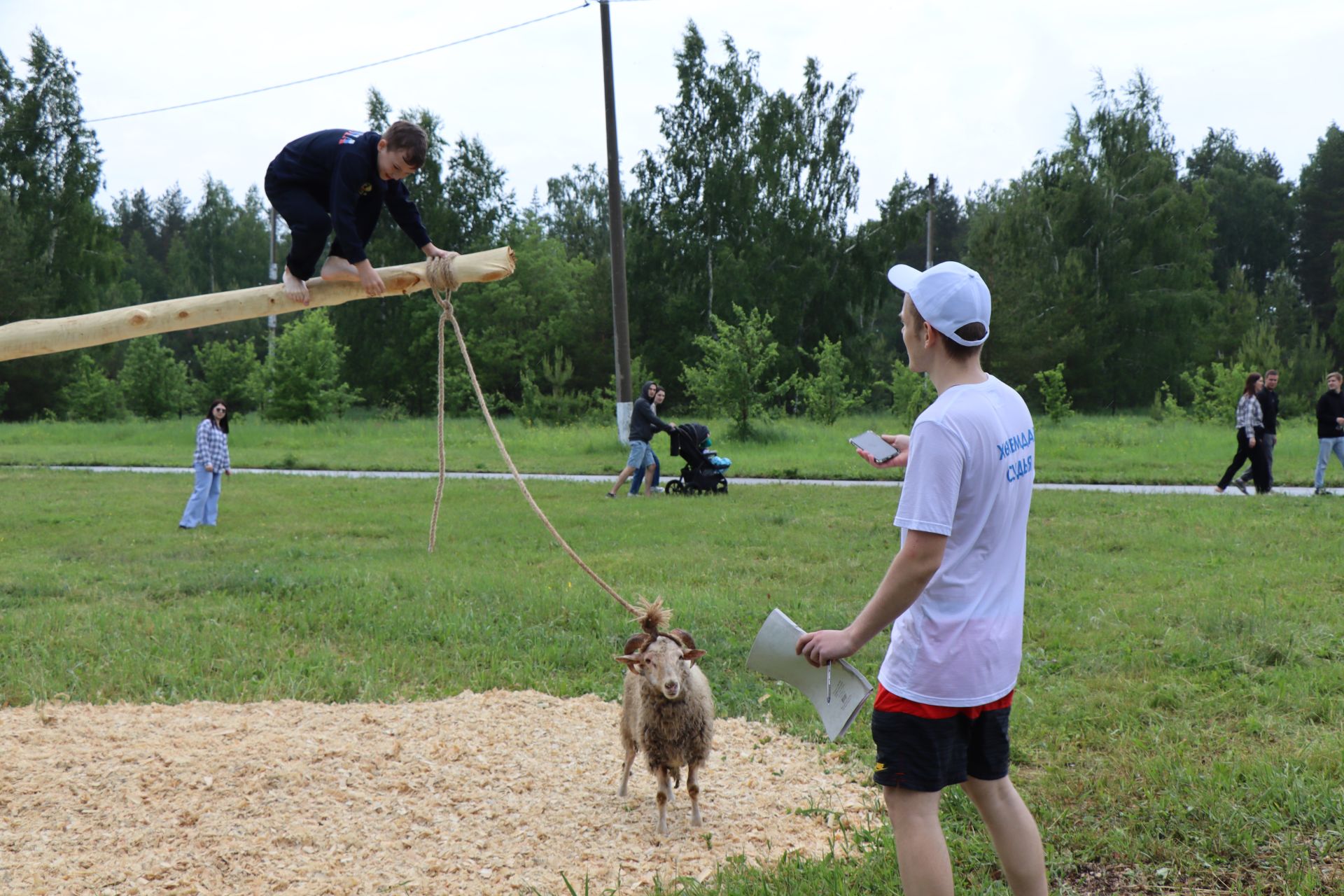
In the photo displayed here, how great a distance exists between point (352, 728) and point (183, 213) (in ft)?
294

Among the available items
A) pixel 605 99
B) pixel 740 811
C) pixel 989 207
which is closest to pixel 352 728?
pixel 740 811

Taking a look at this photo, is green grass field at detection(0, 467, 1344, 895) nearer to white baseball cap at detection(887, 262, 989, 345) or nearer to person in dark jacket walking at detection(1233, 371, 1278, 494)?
person in dark jacket walking at detection(1233, 371, 1278, 494)

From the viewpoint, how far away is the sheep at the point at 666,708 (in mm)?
4391

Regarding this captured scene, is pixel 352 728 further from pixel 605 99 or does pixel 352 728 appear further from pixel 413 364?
pixel 413 364

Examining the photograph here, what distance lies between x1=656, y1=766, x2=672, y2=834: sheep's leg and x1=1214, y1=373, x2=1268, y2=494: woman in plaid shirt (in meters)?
13.3

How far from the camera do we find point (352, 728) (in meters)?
5.64

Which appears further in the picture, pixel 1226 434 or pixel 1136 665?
pixel 1226 434

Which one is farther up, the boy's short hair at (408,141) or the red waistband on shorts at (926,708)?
the boy's short hair at (408,141)

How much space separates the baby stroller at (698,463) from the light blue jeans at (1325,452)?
8.99 m

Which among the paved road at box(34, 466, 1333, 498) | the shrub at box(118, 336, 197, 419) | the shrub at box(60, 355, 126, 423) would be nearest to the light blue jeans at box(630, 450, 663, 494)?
the paved road at box(34, 466, 1333, 498)

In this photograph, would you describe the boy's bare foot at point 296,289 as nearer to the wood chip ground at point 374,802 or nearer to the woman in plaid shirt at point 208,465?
the wood chip ground at point 374,802

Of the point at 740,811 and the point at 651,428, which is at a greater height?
the point at 651,428

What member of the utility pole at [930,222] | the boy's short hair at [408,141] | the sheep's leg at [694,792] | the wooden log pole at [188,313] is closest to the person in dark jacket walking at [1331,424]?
the sheep's leg at [694,792]

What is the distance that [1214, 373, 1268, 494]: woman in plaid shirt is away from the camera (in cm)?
1480
